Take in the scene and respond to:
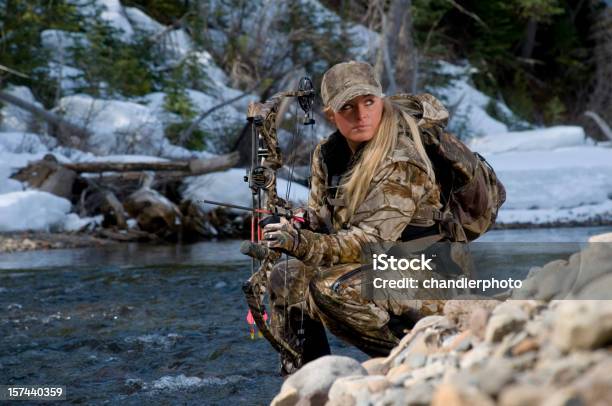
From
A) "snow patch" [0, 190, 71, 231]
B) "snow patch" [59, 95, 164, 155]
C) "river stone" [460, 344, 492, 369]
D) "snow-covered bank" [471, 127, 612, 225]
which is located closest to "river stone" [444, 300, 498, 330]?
"river stone" [460, 344, 492, 369]

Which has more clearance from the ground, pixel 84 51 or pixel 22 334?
pixel 84 51

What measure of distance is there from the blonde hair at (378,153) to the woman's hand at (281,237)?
395mm

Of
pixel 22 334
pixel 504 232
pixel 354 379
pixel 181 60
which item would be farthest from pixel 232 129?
pixel 354 379

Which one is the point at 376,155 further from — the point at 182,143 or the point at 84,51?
the point at 84,51

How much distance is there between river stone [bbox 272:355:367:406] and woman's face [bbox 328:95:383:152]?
1307mm

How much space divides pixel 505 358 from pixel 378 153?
6.27ft

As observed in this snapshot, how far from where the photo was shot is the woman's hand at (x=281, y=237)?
3963mm

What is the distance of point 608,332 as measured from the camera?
2201 mm

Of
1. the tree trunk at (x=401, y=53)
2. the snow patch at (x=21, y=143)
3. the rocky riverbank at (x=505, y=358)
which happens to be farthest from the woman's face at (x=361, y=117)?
the tree trunk at (x=401, y=53)

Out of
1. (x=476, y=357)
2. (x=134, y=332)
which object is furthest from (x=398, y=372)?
(x=134, y=332)

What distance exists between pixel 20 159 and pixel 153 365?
944 centimetres

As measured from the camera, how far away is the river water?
5.19 meters

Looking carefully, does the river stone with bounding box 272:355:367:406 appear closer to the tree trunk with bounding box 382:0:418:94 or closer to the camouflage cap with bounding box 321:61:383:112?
the camouflage cap with bounding box 321:61:383:112

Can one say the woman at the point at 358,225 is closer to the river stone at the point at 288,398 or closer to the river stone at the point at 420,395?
the river stone at the point at 288,398
